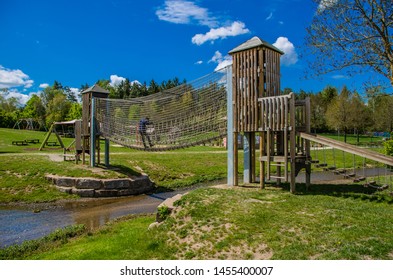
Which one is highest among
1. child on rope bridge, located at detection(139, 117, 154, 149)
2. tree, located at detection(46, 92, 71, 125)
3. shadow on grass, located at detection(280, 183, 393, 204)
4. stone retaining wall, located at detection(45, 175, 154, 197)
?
tree, located at detection(46, 92, 71, 125)

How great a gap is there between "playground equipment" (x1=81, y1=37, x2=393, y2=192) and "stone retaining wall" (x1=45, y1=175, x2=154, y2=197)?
8.13ft

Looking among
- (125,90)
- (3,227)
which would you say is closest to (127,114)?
(3,227)

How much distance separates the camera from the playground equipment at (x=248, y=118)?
36.9ft

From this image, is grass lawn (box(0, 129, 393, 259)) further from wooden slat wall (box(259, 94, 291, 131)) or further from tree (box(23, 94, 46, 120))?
tree (box(23, 94, 46, 120))

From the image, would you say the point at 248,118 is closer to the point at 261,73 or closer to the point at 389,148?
the point at 261,73

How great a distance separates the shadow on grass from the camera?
1010 cm

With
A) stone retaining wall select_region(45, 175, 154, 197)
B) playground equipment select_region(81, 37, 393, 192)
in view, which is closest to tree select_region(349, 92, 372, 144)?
playground equipment select_region(81, 37, 393, 192)

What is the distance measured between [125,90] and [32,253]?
64320 millimetres

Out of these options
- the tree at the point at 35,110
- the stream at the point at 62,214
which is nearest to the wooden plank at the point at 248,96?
the stream at the point at 62,214

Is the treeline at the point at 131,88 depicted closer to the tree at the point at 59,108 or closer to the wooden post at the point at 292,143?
the tree at the point at 59,108

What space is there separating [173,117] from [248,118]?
4.58m

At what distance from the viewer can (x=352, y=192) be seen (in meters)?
10.9

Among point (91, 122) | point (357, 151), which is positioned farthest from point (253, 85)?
point (91, 122)

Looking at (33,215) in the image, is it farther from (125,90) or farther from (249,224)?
(125,90)
